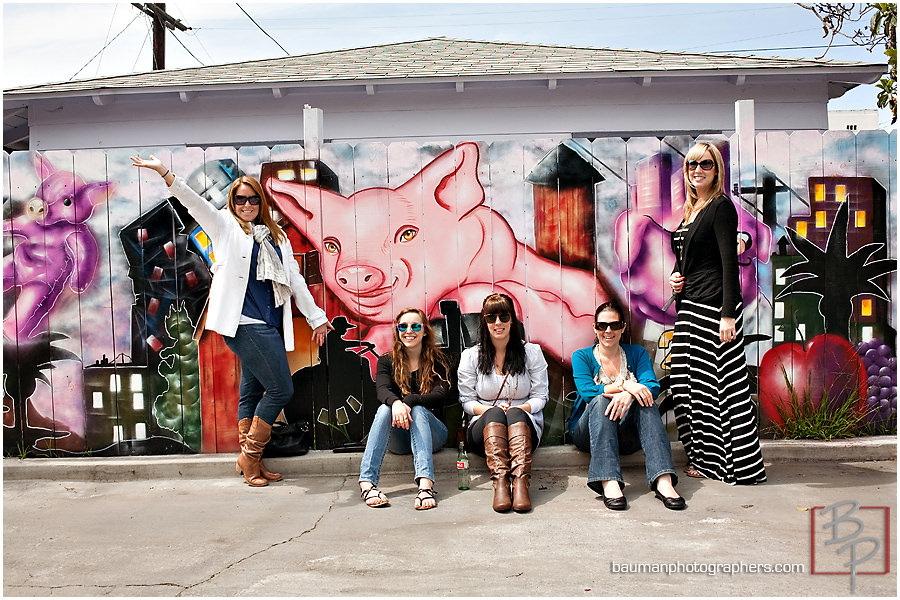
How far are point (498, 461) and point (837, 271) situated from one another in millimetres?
2641

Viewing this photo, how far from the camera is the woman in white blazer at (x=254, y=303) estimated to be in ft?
14.2

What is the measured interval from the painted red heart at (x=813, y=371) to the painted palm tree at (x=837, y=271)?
0.23 meters

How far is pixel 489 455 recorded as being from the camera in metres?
4.08

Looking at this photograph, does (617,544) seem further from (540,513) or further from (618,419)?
(618,419)

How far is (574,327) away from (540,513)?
139 cm

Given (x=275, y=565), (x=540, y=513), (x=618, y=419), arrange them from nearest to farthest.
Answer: (x=275, y=565) < (x=540, y=513) < (x=618, y=419)

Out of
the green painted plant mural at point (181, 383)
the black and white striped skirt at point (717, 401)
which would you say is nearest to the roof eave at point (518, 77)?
the green painted plant mural at point (181, 383)

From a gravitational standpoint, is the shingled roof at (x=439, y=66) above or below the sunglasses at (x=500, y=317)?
above

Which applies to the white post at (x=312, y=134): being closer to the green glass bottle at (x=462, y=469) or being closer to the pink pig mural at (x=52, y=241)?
the pink pig mural at (x=52, y=241)

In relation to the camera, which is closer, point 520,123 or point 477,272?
point 477,272

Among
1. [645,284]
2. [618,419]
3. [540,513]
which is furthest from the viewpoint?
[645,284]

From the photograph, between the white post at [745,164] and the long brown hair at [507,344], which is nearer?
the long brown hair at [507,344]

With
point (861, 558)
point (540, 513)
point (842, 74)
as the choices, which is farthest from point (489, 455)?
point (842, 74)

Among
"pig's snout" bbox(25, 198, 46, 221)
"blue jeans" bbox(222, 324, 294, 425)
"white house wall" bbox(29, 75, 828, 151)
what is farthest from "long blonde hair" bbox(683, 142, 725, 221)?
"white house wall" bbox(29, 75, 828, 151)
